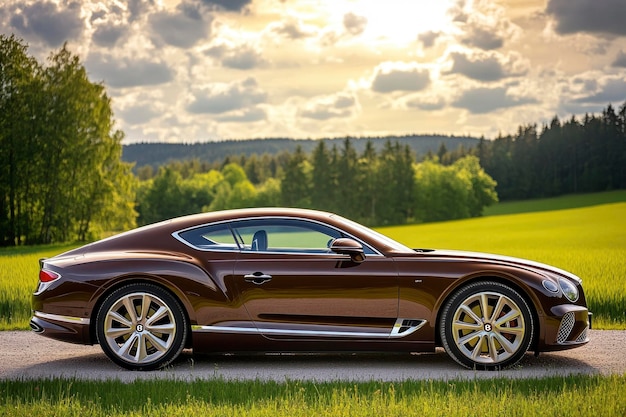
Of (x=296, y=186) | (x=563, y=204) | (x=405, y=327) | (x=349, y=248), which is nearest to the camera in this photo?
(x=349, y=248)

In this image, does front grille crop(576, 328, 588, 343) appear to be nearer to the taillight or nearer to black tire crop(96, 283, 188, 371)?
black tire crop(96, 283, 188, 371)

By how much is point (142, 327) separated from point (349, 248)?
2041 millimetres

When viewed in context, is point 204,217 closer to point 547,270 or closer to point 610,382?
point 547,270

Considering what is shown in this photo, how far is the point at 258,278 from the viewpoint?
7844mm

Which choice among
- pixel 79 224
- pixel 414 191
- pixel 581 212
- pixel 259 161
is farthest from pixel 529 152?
pixel 79 224

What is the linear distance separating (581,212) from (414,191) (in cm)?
3813

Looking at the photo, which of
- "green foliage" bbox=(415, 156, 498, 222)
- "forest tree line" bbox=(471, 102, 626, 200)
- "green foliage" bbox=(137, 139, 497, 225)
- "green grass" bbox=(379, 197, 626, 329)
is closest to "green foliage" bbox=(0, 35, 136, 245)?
"green grass" bbox=(379, 197, 626, 329)

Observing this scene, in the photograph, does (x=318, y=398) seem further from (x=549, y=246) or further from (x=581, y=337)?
(x=549, y=246)

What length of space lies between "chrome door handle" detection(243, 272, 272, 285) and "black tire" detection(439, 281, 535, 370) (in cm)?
164

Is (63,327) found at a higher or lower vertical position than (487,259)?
lower

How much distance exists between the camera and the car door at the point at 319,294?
7.78m

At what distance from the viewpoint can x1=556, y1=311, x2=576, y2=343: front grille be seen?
7891 millimetres

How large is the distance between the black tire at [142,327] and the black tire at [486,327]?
245 cm

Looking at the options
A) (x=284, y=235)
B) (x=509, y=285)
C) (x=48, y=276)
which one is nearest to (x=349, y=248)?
(x=284, y=235)
